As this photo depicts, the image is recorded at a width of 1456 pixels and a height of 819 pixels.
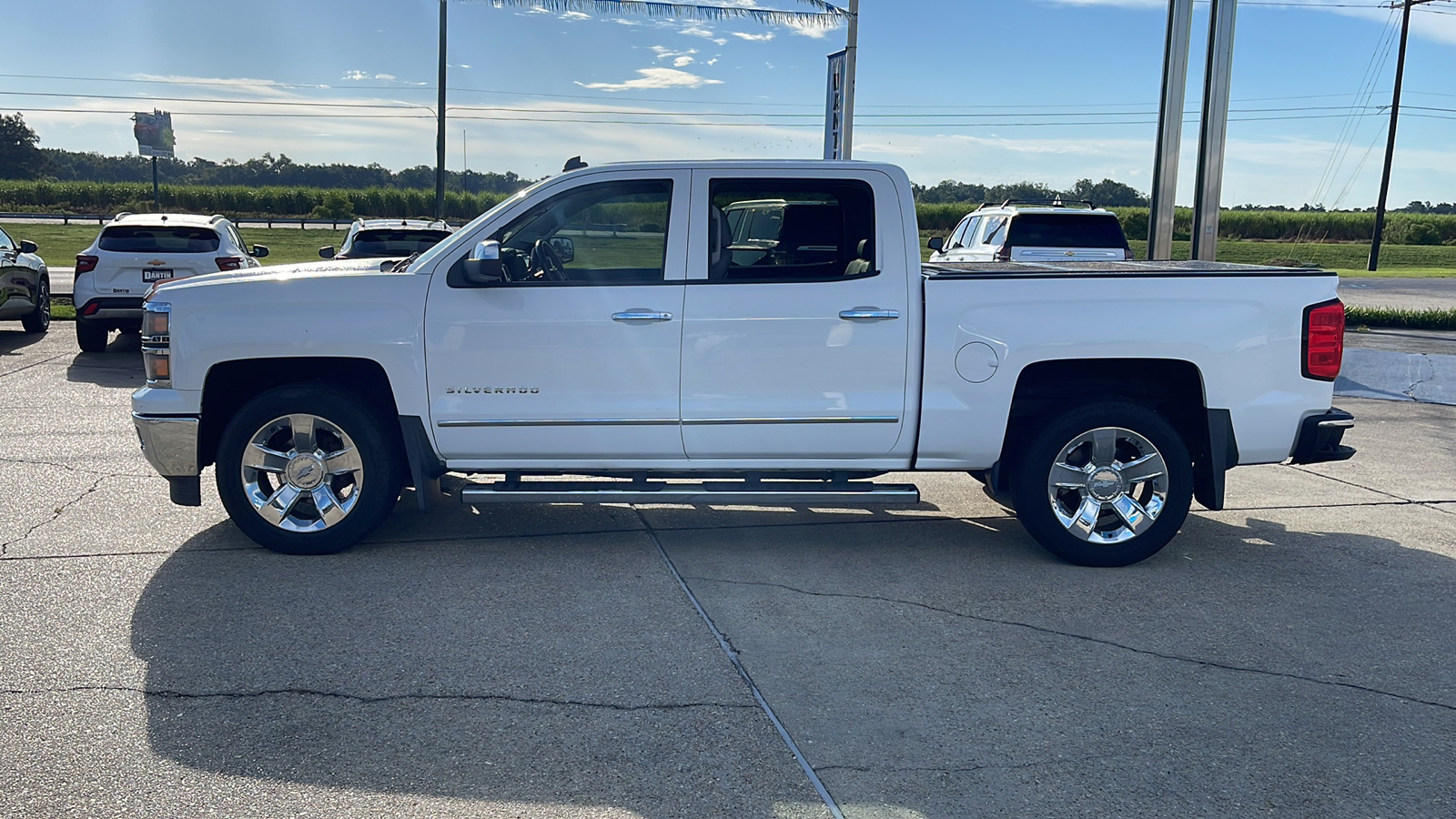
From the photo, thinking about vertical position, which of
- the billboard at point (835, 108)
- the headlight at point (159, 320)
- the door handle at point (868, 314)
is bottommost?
the headlight at point (159, 320)

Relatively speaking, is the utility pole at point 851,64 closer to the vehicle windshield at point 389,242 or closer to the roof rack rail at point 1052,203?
the roof rack rail at point 1052,203

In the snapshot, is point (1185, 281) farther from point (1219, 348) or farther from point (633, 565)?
point (633, 565)

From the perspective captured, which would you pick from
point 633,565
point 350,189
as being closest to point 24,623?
point 633,565

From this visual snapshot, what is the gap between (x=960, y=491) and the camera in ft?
25.9

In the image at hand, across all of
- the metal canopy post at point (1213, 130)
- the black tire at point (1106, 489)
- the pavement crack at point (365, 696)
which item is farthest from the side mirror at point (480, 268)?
the metal canopy post at point (1213, 130)

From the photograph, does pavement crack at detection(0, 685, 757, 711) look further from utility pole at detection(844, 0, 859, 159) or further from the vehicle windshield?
utility pole at detection(844, 0, 859, 159)

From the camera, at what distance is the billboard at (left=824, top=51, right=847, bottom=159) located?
17047 mm

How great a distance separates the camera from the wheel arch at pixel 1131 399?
6.11 metres

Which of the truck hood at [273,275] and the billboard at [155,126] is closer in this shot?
the truck hood at [273,275]

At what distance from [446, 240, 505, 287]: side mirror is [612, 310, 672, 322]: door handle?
61 centimetres

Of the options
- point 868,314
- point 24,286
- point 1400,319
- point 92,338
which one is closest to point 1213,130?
point 1400,319

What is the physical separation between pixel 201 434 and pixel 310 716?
2.52 m

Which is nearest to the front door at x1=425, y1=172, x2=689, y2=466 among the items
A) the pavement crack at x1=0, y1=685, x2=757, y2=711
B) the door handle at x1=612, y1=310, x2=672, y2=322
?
the door handle at x1=612, y1=310, x2=672, y2=322

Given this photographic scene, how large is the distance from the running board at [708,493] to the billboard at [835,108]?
11741 millimetres
